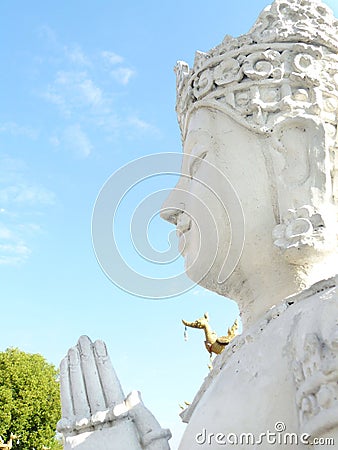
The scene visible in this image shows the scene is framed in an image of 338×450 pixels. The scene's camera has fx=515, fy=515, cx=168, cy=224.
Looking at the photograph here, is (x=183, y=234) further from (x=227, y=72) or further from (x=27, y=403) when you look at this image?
(x=27, y=403)

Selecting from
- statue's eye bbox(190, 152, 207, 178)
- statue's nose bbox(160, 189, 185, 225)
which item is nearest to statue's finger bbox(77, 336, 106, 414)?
statue's nose bbox(160, 189, 185, 225)

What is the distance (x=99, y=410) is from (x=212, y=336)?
4.85m

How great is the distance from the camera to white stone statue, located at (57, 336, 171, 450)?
233cm

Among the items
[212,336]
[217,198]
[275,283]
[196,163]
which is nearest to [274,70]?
[196,163]

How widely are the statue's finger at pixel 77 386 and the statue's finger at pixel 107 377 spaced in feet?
0.32

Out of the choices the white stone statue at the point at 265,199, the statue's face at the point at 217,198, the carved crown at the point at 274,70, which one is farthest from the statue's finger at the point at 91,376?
the carved crown at the point at 274,70

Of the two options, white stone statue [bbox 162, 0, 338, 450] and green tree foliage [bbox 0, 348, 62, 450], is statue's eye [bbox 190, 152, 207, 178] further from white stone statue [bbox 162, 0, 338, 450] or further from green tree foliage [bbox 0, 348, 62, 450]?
green tree foliage [bbox 0, 348, 62, 450]

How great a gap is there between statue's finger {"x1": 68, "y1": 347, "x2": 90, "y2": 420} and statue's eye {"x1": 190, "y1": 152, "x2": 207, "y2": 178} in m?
1.12

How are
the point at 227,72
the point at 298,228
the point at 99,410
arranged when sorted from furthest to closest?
1. the point at 227,72
2. the point at 99,410
3. the point at 298,228

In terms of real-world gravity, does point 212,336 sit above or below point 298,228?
above

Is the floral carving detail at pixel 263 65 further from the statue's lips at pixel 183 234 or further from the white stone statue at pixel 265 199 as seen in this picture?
the statue's lips at pixel 183 234

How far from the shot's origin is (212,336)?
7180 millimetres

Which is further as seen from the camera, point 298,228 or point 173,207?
point 173,207

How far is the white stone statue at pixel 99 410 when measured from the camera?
2328 millimetres
